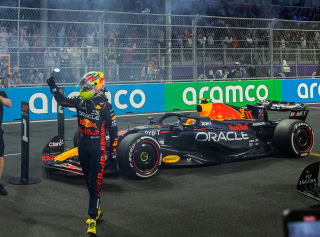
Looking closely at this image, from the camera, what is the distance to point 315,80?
57.0 ft

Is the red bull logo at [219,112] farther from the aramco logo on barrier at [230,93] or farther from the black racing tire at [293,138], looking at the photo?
the aramco logo on barrier at [230,93]

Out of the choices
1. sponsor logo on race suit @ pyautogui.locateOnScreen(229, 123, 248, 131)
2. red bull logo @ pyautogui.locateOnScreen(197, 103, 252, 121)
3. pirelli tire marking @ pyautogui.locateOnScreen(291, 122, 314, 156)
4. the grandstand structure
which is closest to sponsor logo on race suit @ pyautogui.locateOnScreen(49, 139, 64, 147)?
red bull logo @ pyautogui.locateOnScreen(197, 103, 252, 121)

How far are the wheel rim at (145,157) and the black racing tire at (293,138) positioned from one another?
2359 millimetres

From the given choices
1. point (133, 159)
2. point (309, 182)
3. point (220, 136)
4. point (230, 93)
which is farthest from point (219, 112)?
point (230, 93)

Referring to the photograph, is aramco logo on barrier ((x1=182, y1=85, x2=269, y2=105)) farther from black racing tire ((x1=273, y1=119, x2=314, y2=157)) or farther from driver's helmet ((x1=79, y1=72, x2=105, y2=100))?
driver's helmet ((x1=79, y1=72, x2=105, y2=100))

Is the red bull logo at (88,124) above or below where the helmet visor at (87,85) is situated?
below

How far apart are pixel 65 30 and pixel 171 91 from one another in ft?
12.5

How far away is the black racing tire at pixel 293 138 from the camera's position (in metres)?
7.80

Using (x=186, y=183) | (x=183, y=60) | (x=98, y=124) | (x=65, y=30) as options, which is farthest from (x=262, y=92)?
(x=98, y=124)

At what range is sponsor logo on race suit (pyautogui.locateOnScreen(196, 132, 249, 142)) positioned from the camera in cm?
741

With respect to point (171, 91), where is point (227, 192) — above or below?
below

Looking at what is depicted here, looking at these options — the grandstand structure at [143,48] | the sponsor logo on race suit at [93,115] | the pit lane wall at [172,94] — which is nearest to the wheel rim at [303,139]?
the sponsor logo on race suit at [93,115]

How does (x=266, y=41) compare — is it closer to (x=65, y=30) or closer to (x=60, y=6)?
(x=65, y=30)

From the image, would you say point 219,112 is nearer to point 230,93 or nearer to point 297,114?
point 297,114
